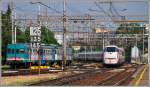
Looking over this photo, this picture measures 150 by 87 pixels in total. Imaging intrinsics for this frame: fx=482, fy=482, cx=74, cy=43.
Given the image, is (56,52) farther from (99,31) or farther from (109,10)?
(99,31)

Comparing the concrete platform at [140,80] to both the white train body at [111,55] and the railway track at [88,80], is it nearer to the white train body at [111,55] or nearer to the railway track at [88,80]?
the railway track at [88,80]

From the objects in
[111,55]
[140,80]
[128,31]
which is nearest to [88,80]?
[140,80]

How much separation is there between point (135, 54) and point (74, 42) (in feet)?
37.7

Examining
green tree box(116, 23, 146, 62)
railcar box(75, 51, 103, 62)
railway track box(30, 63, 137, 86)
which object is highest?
green tree box(116, 23, 146, 62)

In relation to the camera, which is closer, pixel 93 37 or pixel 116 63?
pixel 116 63

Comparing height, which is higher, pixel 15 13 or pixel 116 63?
pixel 15 13

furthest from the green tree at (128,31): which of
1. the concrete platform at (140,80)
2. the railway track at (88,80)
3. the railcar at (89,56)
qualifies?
the concrete platform at (140,80)

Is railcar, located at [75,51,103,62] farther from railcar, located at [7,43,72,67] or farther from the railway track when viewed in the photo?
the railway track

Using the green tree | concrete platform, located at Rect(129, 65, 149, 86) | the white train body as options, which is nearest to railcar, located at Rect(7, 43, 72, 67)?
the white train body

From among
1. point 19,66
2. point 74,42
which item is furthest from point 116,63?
point 74,42

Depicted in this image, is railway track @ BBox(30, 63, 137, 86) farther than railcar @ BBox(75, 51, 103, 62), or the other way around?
railcar @ BBox(75, 51, 103, 62)

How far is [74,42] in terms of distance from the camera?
2697 inches

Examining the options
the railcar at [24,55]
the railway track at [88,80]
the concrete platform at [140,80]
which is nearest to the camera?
the concrete platform at [140,80]

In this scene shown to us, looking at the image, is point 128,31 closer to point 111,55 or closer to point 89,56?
point 89,56
